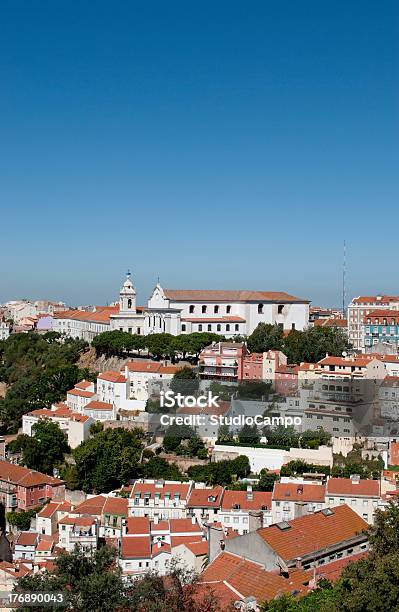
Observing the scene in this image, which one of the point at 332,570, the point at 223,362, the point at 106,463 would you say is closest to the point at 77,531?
the point at 106,463

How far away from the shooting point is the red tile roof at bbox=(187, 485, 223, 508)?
1548cm

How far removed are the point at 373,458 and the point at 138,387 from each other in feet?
24.6

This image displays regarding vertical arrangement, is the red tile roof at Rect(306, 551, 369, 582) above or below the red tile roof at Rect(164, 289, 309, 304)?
below

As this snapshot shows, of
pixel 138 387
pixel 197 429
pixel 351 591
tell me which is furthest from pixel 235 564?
pixel 138 387

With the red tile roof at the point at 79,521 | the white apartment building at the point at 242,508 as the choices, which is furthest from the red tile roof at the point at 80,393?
the white apartment building at the point at 242,508

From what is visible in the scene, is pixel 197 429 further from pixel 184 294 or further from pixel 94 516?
pixel 184 294

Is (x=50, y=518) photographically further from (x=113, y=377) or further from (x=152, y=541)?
(x=113, y=377)

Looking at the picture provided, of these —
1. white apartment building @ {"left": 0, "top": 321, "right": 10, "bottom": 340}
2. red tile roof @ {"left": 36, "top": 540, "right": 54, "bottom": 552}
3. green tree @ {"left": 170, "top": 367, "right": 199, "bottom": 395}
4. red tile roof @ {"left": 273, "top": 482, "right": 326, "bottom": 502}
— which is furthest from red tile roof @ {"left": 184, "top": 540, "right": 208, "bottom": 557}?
white apartment building @ {"left": 0, "top": 321, "right": 10, "bottom": 340}

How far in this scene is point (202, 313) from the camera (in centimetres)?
3036

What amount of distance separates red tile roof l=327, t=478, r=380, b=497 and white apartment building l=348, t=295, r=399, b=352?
16.9 metres

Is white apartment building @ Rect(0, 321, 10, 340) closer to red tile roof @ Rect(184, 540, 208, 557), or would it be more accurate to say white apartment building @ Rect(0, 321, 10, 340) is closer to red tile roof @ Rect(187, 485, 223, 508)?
red tile roof @ Rect(187, 485, 223, 508)

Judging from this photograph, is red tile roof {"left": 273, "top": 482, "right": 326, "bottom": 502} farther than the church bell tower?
No

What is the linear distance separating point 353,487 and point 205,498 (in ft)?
9.21

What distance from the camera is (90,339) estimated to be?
31500mm
